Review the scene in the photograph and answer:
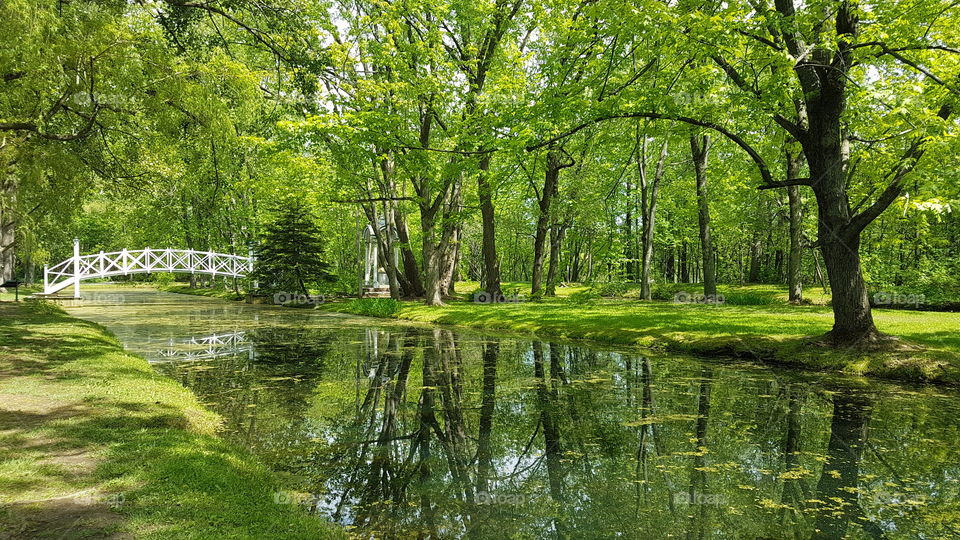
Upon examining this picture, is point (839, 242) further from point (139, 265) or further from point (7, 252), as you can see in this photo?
point (7, 252)

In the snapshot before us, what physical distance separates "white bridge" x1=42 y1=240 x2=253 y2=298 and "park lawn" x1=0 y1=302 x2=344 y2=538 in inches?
1244

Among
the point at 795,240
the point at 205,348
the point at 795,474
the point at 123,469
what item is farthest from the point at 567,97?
the point at 795,240

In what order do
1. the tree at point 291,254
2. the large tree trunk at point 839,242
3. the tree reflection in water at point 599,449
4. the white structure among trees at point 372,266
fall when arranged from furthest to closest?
1. the white structure among trees at point 372,266
2. the tree at point 291,254
3. the large tree trunk at point 839,242
4. the tree reflection in water at point 599,449

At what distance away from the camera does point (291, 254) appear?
28.2 meters

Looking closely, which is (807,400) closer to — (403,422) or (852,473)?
(852,473)

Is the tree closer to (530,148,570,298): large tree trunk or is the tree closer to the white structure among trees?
the white structure among trees

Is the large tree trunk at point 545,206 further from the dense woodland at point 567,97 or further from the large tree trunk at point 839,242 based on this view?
the large tree trunk at point 839,242

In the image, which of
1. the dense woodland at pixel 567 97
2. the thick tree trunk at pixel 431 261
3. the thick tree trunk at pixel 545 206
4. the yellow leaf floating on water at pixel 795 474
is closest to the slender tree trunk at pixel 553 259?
the thick tree trunk at pixel 545 206

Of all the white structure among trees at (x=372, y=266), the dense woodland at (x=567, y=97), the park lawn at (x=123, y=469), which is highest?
the dense woodland at (x=567, y=97)

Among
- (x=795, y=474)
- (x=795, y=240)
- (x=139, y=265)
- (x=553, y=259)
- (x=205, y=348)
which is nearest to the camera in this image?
(x=795, y=474)

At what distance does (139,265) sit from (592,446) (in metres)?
41.3

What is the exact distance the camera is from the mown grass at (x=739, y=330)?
9.21 meters

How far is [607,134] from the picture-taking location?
11.9m

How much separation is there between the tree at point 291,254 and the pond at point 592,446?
18.0 m
